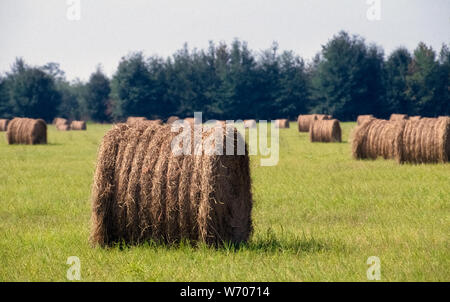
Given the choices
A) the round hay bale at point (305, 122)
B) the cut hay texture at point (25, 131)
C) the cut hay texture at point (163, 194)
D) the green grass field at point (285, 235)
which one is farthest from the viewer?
the round hay bale at point (305, 122)

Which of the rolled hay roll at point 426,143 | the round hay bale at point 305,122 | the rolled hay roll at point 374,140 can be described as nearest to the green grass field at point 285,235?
the rolled hay roll at point 426,143

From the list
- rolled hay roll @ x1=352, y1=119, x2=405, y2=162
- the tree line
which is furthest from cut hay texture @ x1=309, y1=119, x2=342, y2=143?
the tree line

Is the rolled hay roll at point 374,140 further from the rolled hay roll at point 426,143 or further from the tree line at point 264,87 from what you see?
the tree line at point 264,87

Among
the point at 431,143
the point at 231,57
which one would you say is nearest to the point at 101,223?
the point at 431,143

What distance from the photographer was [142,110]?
82750mm

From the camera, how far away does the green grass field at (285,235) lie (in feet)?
22.6

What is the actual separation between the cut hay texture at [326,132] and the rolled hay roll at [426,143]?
41.8 ft

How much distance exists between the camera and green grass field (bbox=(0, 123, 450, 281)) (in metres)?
6.88

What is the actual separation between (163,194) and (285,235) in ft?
6.17

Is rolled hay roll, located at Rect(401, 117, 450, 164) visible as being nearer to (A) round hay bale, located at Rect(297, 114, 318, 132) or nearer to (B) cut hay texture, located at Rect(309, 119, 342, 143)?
(B) cut hay texture, located at Rect(309, 119, 342, 143)

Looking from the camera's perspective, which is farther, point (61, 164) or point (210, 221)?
point (61, 164)
